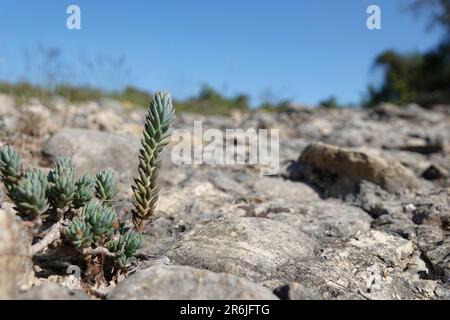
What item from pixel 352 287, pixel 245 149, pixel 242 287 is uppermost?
pixel 245 149

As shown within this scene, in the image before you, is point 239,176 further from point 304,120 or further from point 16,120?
point 304,120

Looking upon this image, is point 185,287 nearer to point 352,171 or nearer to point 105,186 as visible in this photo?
point 105,186

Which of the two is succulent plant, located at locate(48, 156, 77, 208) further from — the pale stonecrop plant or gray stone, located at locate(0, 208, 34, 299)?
gray stone, located at locate(0, 208, 34, 299)

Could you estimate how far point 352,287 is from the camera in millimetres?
2037

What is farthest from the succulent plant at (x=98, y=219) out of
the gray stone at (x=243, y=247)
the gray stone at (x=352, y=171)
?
the gray stone at (x=352, y=171)

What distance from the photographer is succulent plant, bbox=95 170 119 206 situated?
6.61 feet

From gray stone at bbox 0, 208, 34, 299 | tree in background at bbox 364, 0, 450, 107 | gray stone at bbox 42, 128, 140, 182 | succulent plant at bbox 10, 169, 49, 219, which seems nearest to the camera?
gray stone at bbox 0, 208, 34, 299

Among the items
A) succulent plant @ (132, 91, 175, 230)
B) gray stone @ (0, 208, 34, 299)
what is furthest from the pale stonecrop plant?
gray stone @ (0, 208, 34, 299)

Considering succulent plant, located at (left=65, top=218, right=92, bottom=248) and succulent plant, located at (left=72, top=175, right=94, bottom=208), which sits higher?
succulent plant, located at (left=72, top=175, right=94, bottom=208)

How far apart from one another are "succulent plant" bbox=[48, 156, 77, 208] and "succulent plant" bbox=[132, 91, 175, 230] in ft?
0.97

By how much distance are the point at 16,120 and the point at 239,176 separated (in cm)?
231

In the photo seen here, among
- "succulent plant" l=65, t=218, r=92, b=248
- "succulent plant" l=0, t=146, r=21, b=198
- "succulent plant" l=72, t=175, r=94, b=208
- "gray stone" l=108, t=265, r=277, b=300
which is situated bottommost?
"gray stone" l=108, t=265, r=277, b=300

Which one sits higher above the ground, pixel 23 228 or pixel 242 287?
pixel 23 228
